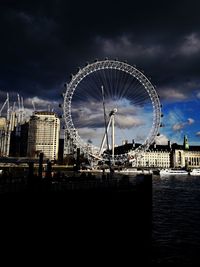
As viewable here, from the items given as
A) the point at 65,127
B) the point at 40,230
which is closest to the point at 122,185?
the point at 40,230

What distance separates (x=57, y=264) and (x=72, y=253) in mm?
1855

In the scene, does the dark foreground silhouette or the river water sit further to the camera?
the river water

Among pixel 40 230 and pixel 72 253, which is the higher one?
pixel 40 230

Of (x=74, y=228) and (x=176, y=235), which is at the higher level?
(x=74, y=228)

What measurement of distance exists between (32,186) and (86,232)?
5090 mm

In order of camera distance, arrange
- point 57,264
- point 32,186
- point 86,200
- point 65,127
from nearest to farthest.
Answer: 1. point 57,264
2. point 32,186
3. point 86,200
4. point 65,127

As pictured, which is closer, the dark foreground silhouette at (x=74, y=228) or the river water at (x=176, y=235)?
the dark foreground silhouette at (x=74, y=228)

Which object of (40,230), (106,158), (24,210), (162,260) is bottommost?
(162,260)

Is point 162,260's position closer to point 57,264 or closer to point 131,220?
point 57,264

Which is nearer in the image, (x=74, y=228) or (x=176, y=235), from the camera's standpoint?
(x=74, y=228)

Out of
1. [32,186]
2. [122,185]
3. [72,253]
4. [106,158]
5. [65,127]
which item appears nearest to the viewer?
[72,253]

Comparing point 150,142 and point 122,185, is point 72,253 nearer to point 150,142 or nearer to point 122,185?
point 122,185

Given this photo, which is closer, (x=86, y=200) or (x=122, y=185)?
(x=86, y=200)

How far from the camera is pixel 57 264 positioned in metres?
16.9
